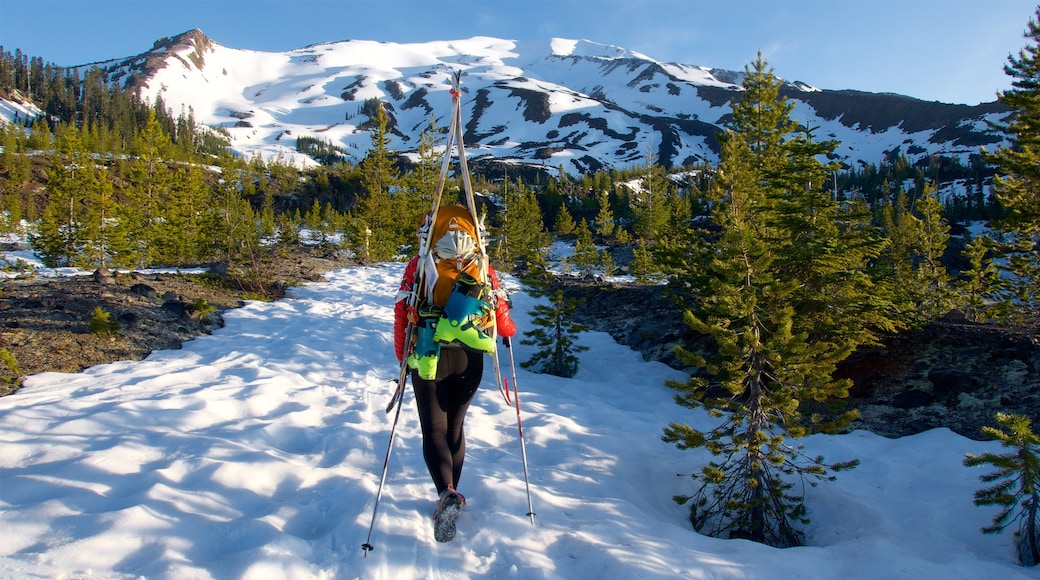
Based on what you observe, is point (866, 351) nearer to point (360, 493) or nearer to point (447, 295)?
point (447, 295)

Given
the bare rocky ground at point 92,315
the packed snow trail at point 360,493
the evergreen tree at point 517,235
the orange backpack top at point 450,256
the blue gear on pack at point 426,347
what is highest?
the evergreen tree at point 517,235

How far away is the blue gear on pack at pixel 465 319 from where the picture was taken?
3.33m

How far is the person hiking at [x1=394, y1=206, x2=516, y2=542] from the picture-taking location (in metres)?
3.36

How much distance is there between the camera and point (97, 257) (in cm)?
1955

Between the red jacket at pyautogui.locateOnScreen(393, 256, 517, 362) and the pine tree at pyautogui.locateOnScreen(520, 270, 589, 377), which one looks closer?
the red jacket at pyautogui.locateOnScreen(393, 256, 517, 362)

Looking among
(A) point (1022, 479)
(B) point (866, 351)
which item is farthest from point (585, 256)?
(A) point (1022, 479)

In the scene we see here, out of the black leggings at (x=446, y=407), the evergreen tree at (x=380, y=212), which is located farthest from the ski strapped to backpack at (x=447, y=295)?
the evergreen tree at (x=380, y=212)

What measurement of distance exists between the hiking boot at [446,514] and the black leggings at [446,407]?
7 cm

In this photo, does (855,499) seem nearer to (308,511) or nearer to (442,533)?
(442,533)

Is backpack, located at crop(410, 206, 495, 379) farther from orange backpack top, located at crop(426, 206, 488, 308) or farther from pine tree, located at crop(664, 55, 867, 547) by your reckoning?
pine tree, located at crop(664, 55, 867, 547)

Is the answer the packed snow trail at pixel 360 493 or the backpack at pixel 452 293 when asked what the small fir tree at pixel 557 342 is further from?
the backpack at pixel 452 293

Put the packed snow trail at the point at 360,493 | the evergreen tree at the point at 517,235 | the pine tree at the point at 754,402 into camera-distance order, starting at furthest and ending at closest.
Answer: the evergreen tree at the point at 517,235
the pine tree at the point at 754,402
the packed snow trail at the point at 360,493

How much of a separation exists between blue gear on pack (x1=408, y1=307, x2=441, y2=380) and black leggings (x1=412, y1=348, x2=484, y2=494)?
0.31 ft

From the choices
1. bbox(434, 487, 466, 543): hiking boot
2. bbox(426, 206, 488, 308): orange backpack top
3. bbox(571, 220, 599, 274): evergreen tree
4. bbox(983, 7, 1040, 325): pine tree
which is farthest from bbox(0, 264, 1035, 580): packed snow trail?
bbox(571, 220, 599, 274): evergreen tree
